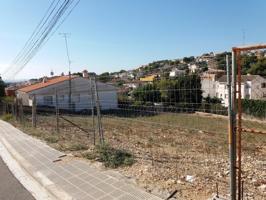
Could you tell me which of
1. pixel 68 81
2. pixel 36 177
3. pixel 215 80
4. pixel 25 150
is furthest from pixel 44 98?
pixel 215 80

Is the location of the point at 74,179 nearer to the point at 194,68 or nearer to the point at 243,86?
the point at 194,68

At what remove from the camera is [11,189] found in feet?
19.0

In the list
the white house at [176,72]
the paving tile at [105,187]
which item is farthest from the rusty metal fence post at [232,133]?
the paving tile at [105,187]

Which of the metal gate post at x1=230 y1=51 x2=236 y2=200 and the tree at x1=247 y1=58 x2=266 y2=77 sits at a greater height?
the tree at x1=247 y1=58 x2=266 y2=77

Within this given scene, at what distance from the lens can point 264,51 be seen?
3.45 meters

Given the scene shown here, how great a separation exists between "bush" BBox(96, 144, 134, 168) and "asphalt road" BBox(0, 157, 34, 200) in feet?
5.61

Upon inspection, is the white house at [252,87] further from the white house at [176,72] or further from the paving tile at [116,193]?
the paving tile at [116,193]

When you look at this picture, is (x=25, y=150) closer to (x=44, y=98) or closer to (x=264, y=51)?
(x=264, y=51)

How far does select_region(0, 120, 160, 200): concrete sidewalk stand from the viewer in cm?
494

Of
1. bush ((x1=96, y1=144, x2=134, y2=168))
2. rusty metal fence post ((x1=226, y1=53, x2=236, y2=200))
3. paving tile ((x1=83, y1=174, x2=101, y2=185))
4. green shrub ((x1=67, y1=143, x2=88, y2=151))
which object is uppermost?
rusty metal fence post ((x1=226, y1=53, x2=236, y2=200))

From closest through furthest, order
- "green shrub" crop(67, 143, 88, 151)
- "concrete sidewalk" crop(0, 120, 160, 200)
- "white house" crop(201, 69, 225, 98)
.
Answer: "white house" crop(201, 69, 225, 98)
"concrete sidewalk" crop(0, 120, 160, 200)
"green shrub" crop(67, 143, 88, 151)

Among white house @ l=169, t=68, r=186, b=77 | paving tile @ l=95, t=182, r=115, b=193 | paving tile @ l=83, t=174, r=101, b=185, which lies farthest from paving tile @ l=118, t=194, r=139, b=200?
white house @ l=169, t=68, r=186, b=77

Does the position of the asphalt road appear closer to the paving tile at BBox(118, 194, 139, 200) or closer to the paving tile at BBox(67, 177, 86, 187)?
the paving tile at BBox(67, 177, 86, 187)

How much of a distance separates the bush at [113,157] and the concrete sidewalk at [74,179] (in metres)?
0.35
